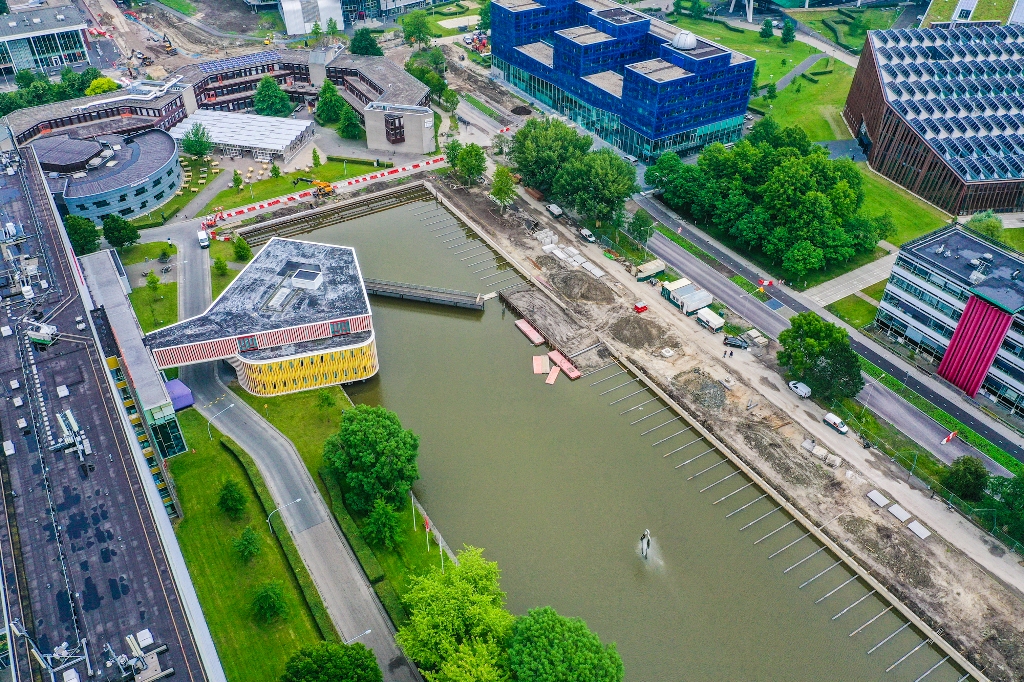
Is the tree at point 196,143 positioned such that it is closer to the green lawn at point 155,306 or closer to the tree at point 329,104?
the tree at point 329,104

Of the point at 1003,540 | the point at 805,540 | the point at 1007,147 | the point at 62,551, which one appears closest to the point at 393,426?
the point at 62,551

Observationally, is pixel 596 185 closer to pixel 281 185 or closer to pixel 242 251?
pixel 242 251

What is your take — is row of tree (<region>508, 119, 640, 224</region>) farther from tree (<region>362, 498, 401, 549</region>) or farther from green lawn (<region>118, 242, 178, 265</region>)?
tree (<region>362, 498, 401, 549</region>)

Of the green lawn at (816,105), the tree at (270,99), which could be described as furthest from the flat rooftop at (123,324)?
the green lawn at (816,105)

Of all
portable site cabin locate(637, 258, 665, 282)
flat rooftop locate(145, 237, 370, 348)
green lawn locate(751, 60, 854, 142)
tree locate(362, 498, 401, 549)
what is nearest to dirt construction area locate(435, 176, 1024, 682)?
portable site cabin locate(637, 258, 665, 282)

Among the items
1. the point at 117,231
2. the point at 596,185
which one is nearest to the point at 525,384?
the point at 596,185
